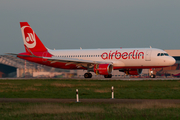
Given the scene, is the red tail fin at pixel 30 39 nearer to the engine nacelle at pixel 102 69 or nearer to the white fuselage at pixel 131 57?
the white fuselage at pixel 131 57

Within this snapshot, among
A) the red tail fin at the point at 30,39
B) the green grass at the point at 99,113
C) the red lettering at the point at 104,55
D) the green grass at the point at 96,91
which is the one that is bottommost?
the green grass at the point at 99,113

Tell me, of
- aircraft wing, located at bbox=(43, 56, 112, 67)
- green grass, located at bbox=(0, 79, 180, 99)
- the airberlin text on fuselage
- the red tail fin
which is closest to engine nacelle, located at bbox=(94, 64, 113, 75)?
aircraft wing, located at bbox=(43, 56, 112, 67)

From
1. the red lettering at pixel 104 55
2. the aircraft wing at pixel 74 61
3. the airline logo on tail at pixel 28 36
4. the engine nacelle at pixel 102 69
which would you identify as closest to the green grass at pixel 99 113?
the engine nacelle at pixel 102 69

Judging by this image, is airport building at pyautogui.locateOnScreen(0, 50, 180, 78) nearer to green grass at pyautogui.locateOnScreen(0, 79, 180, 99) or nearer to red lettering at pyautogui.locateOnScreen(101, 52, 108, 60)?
red lettering at pyautogui.locateOnScreen(101, 52, 108, 60)

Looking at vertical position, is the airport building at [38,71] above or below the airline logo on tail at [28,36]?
below

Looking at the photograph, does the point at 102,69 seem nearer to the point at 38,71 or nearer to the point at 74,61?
the point at 74,61

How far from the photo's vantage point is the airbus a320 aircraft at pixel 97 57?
42031 mm

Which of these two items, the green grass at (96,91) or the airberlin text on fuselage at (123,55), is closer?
the green grass at (96,91)

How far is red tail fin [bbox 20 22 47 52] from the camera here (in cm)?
4953

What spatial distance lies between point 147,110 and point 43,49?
37.5m

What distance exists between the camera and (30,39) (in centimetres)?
4984

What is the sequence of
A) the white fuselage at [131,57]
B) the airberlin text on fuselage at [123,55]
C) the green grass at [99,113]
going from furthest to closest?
the airberlin text on fuselage at [123,55] → the white fuselage at [131,57] → the green grass at [99,113]

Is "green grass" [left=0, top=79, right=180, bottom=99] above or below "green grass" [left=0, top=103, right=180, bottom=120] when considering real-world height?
above

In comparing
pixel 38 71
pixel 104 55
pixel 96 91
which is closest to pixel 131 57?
pixel 104 55
